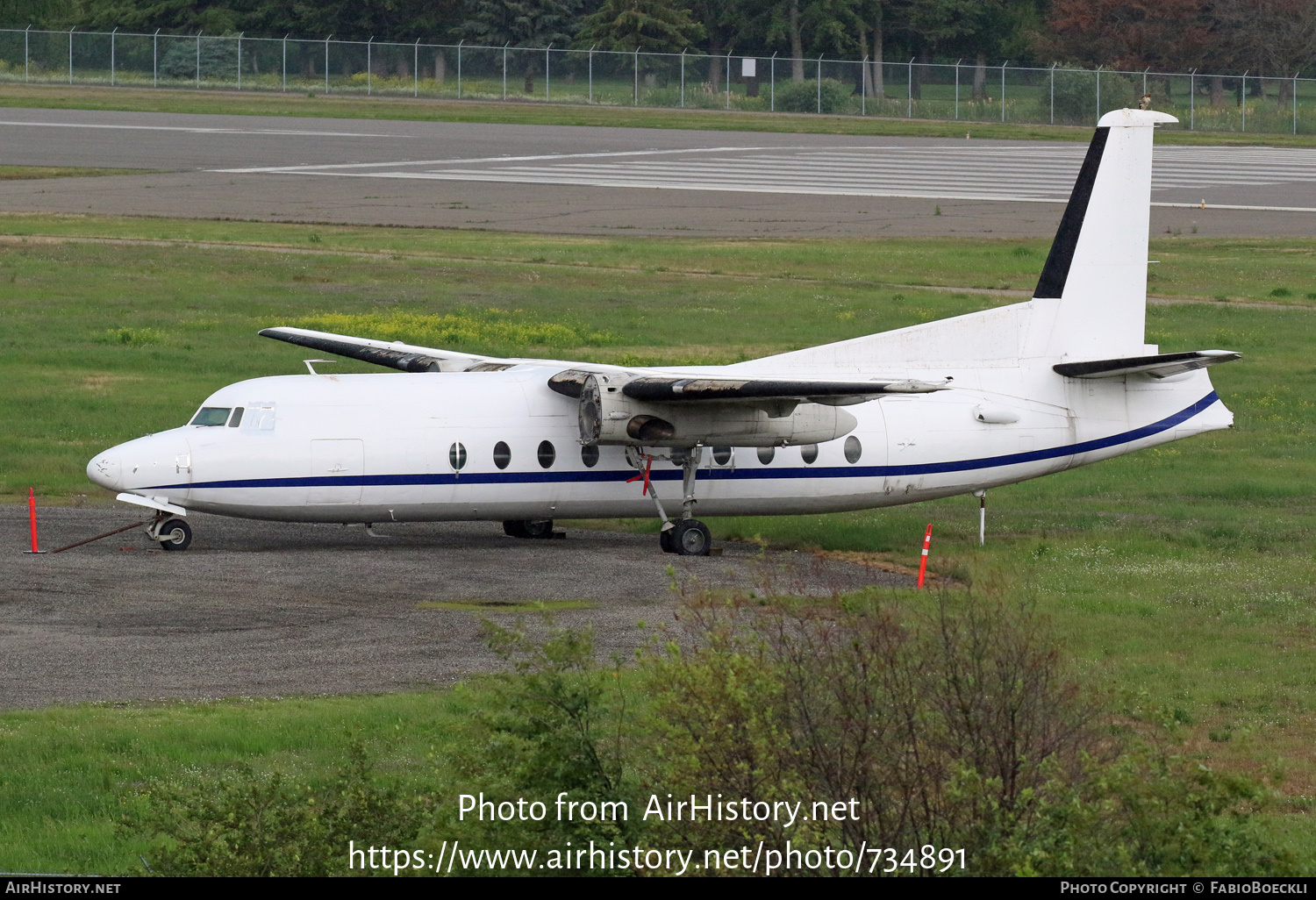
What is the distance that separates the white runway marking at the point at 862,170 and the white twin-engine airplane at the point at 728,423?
3878 cm

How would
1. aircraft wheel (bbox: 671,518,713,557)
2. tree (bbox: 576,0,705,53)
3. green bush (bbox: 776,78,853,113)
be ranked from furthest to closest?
1. tree (bbox: 576,0,705,53)
2. green bush (bbox: 776,78,853,113)
3. aircraft wheel (bbox: 671,518,713,557)

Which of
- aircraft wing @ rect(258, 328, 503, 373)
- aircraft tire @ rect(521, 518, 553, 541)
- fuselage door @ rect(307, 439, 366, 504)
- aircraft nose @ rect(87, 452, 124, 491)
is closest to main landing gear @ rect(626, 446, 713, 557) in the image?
aircraft tire @ rect(521, 518, 553, 541)

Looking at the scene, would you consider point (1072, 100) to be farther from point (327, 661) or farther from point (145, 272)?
point (327, 661)

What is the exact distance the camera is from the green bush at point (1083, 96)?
3642 inches

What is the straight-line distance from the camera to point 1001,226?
188 feet

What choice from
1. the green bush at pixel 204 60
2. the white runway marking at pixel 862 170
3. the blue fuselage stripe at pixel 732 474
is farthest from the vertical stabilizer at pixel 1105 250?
the green bush at pixel 204 60

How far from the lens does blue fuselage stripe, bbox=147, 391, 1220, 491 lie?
21875 millimetres

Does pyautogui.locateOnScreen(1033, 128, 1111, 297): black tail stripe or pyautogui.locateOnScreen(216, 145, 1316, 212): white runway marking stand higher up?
pyautogui.locateOnScreen(216, 145, 1316, 212): white runway marking

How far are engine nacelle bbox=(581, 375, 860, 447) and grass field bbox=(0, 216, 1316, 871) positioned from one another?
267cm

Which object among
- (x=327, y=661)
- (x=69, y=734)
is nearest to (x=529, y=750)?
(x=69, y=734)

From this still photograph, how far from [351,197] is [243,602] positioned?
1660 inches

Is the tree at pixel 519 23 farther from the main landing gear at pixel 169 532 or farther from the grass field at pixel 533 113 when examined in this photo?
the main landing gear at pixel 169 532

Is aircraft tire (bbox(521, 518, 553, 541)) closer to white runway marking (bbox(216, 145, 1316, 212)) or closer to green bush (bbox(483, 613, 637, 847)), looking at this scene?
green bush (bbox(483, 613, 637, 847))

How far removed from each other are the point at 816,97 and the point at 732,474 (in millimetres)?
78123
